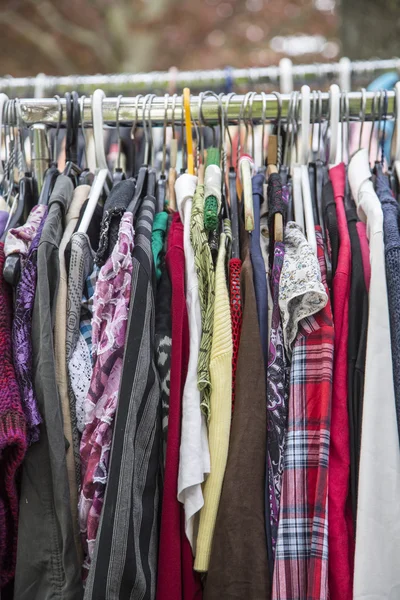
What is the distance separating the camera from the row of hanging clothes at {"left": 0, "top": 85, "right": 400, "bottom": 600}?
24.0 inches

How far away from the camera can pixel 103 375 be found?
2.16 ft

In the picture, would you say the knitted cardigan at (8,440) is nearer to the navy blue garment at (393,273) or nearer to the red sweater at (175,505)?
the red sweater at (175,505)

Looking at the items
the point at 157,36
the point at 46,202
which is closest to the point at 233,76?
the point at 46,202

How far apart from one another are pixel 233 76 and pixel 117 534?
0.86 metres

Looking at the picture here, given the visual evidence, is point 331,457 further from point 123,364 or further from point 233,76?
point 233,76

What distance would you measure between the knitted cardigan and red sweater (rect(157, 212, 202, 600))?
17cm

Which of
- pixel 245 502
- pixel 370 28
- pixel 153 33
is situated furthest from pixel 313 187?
pixel 153 33

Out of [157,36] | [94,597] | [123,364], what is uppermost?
[157,36]

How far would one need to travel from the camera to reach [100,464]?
0.63 metres

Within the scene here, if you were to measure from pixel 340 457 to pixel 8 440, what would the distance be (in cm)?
37

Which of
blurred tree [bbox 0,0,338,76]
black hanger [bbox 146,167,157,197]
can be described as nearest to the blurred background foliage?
blurred tree [bbox 0,0,338,76]

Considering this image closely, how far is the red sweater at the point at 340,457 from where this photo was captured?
62 centimetres

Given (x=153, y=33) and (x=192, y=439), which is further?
(x=153, y=33)

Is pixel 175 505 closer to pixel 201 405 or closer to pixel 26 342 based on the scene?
pixel 201 405
